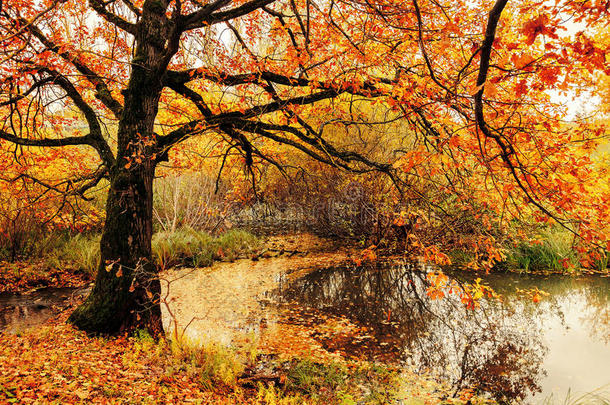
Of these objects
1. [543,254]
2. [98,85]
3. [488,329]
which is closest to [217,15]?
[98,85]

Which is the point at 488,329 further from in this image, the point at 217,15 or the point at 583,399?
the point at 217,15

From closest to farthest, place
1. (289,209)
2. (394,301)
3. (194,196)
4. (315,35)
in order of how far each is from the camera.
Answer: (315,35)
(394,301)
(194,196)
(289,209)

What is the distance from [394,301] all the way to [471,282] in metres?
2.46

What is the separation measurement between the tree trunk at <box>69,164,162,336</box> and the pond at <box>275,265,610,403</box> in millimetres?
2952

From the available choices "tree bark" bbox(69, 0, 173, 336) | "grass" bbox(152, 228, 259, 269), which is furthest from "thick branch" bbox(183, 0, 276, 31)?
"grass" bbox(152, 228, 259, 269)

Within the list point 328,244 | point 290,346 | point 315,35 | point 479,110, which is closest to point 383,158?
point 328,244

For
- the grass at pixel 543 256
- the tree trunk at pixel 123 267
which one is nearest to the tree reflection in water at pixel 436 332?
the grass at pixel 543 256

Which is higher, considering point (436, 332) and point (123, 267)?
point (123, 267)

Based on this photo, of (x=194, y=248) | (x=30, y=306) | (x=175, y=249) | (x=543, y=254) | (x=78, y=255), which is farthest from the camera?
(x=194, y=248)

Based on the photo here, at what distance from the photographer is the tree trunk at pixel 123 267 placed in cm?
442

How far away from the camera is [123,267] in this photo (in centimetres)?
443

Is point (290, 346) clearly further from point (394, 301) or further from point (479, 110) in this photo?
point (479, 110)

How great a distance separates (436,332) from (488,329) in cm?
97

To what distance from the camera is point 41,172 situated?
8523mm
